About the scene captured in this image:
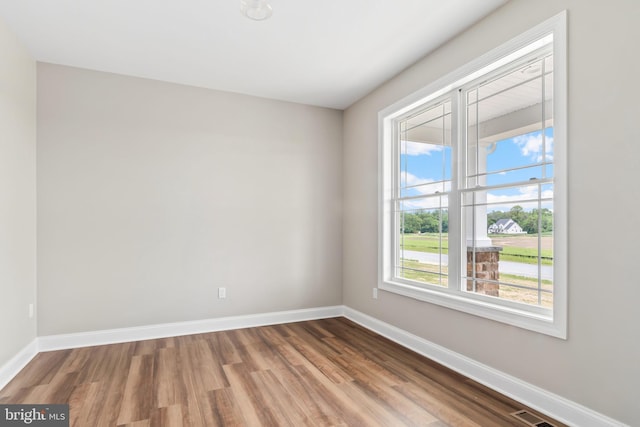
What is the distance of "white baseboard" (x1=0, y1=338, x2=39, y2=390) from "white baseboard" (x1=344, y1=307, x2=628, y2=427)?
319 cm

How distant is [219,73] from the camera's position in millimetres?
3598

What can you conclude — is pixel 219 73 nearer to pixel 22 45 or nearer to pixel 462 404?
pixel 22 45

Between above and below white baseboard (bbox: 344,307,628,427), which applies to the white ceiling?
above

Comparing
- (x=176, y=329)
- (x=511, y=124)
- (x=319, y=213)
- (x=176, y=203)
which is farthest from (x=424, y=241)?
(x=176, y=329)

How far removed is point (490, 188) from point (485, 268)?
63 centimetres

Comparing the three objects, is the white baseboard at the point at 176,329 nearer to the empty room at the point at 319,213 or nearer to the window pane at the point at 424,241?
the empty room at the point at 319,213

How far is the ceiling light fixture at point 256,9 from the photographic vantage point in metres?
2.39

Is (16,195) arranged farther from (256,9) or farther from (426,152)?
(426,152)

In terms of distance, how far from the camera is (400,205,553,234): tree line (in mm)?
2350

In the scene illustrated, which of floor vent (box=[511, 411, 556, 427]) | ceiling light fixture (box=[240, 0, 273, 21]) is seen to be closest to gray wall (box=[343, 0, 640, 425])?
floor vent (box=[511, 411, 556, 427])

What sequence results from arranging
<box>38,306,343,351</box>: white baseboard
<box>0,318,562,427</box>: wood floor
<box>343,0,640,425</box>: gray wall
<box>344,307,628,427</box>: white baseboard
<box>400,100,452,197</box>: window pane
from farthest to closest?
<box>38,306,343,351</box>: white baseboard < <box>400,100,452,197</box>: window pane < <box>0,318,562,427</box>: wood floor < <box>344,307,628,427</box>: white baseboard < <box>343,0,640,425</box>: gray wall

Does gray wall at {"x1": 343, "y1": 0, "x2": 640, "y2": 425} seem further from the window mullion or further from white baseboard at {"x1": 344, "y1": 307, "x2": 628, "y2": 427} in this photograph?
the window mullion

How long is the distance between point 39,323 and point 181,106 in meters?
2.52

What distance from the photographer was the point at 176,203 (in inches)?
150
